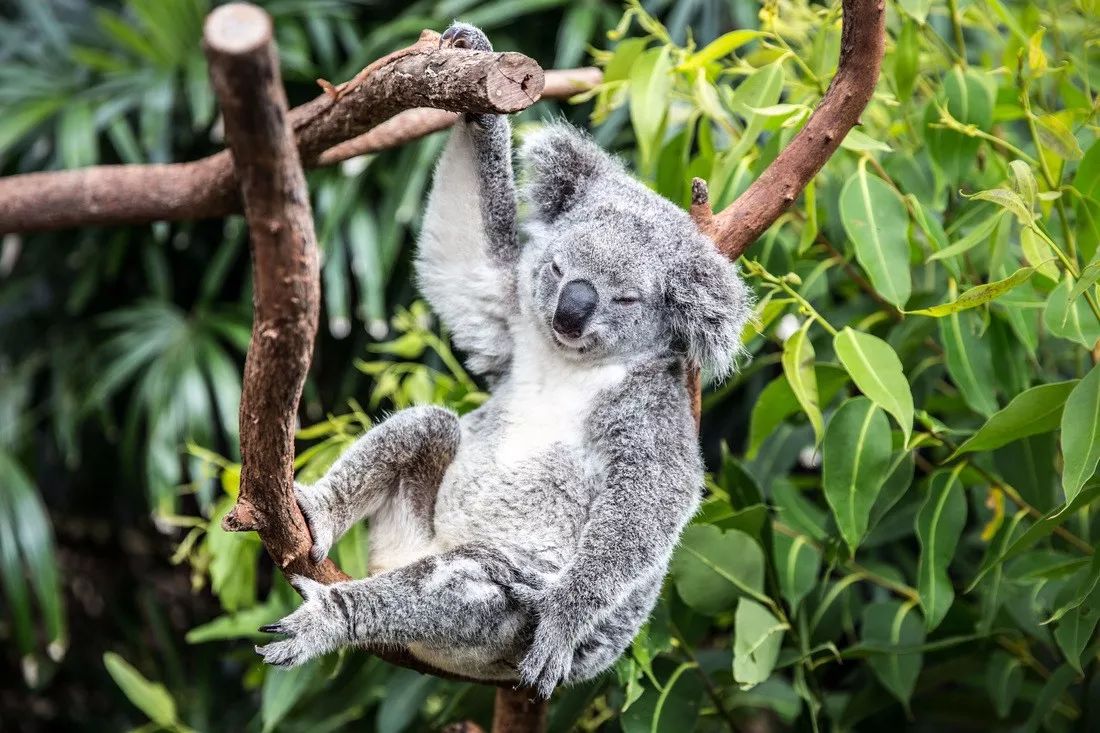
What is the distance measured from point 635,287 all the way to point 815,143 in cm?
37

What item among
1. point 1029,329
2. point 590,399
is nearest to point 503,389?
point 590,399

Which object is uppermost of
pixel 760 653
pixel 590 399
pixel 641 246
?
pixel 641 246

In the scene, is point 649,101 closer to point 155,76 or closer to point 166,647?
point 155,76

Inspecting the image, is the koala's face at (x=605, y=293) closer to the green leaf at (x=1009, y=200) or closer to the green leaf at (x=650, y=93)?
the green leaf at (x=650, y=93)

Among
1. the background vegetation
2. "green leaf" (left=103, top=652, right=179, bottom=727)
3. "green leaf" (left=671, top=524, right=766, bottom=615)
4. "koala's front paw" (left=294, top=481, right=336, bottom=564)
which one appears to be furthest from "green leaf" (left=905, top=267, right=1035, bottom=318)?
"green leaf" (left=103, top=652, right=179, bottom=727)

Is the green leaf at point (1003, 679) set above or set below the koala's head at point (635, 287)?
below

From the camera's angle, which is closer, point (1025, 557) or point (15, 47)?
point (1025, 557)

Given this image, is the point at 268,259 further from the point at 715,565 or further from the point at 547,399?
the point at 715,565

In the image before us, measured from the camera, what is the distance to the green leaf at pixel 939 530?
6.12ft

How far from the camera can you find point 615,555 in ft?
5.32

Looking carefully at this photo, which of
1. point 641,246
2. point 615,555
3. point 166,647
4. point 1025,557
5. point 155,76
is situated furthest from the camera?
point 166,647

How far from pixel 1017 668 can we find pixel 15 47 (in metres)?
3.44

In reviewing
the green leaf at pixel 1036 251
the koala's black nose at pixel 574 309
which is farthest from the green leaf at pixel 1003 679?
the koala's black nose at pixel 574 309

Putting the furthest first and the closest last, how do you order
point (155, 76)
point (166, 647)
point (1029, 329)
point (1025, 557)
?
1. point (166, 647)
2. point (155, 76)
3. point (1025, 557)
4. point (1029, 329)
